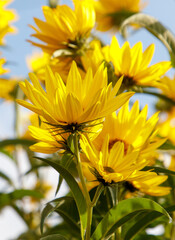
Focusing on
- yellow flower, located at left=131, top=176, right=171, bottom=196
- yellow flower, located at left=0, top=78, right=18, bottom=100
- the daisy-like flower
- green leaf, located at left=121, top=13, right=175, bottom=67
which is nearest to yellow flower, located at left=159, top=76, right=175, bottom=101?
green leaf, located at left=121, top=13, right=175, bottom=67

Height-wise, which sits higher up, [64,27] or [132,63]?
[64,27]

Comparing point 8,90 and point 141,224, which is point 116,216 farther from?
point 8,90

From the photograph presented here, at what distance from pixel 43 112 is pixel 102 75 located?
0.10 m

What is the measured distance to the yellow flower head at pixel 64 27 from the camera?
764mm

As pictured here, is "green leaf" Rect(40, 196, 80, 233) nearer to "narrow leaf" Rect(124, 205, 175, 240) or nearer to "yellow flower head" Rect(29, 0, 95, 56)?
"narrow leaf" Rect(124, 205, 175, 240)

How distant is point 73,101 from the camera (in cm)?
47

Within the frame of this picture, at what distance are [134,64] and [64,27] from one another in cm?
18

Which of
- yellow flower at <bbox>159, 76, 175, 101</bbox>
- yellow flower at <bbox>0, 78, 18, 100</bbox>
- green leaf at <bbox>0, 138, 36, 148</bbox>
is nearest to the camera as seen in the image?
green leaf at <bbox>0, 138, 36, 148</bbox>

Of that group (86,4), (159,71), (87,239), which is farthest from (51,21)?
(87,239)

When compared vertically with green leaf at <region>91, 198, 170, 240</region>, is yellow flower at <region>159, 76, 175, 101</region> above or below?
above

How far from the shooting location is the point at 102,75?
1.65 ft

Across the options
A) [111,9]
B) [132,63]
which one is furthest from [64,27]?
[111,9]

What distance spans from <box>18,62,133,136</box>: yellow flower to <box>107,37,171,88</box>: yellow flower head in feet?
0.59

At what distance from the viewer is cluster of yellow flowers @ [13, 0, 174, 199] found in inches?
18.7
